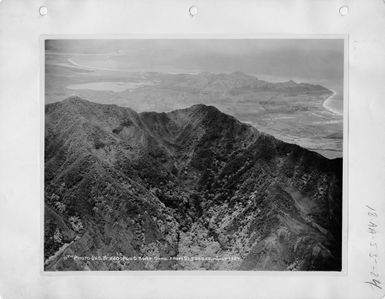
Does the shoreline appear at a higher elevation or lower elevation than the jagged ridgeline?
higher

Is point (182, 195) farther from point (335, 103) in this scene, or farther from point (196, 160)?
point (335, 103)
